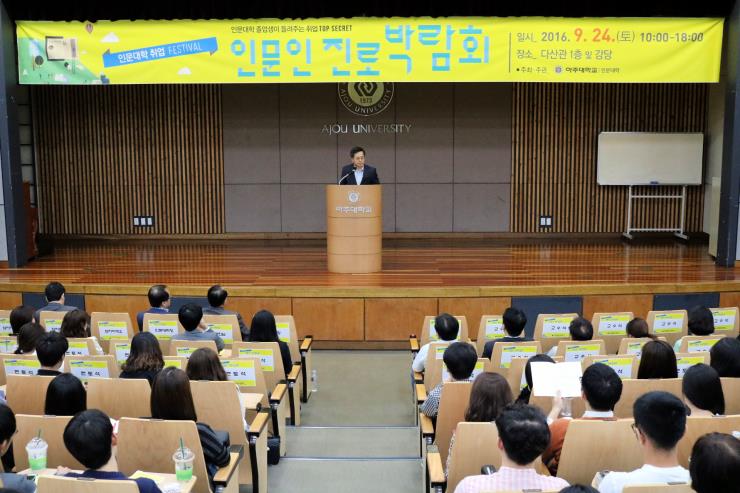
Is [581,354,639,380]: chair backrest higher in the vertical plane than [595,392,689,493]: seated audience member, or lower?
lower

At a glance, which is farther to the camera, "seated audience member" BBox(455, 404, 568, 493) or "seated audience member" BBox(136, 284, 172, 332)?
"seated audience member" BBox(136, 284, 172, 332)

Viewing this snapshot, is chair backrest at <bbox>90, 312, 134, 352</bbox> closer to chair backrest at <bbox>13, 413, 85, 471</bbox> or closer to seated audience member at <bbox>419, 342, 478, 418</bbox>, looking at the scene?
chair backrest at <bbox>13, 413, 85, 471</bbox>

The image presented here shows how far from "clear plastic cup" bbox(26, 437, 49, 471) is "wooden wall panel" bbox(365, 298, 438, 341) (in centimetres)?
465

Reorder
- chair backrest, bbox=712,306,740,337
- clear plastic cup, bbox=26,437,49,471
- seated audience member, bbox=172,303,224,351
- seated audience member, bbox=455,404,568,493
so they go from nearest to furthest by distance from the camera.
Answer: seated audience member, bbox=455,404,568,493 → clear plastic cup, bbox=26,437,49,471 → seated audience member, bbox=172,303,224,351 → chair backrest, bbox=712,306,740,337

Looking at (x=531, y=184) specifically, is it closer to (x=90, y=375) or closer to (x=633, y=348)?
(x=633, y=348)

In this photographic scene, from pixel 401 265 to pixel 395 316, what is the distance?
1564 mm

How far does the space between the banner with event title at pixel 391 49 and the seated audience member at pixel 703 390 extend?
19.3 ft

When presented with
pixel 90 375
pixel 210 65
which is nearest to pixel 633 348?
pixel 90 375

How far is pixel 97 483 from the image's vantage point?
104 inches

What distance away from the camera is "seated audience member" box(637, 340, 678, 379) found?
4191 millimetres

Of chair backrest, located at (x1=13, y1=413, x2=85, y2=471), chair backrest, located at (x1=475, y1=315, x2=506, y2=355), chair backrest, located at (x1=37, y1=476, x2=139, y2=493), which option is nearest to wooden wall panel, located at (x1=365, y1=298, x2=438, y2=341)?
chair backrest, located at (x1=475, y1=315, x2=506, y2=355)

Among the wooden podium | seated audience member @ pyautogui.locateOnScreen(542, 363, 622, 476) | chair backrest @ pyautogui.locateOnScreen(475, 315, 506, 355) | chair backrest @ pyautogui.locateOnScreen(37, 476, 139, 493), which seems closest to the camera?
chair backrest @ pyautogui.locateOnScreen(37, 476, 139, 493)

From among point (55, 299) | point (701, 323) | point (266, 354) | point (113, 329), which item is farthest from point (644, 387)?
point (55, 299)

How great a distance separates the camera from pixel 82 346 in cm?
496
